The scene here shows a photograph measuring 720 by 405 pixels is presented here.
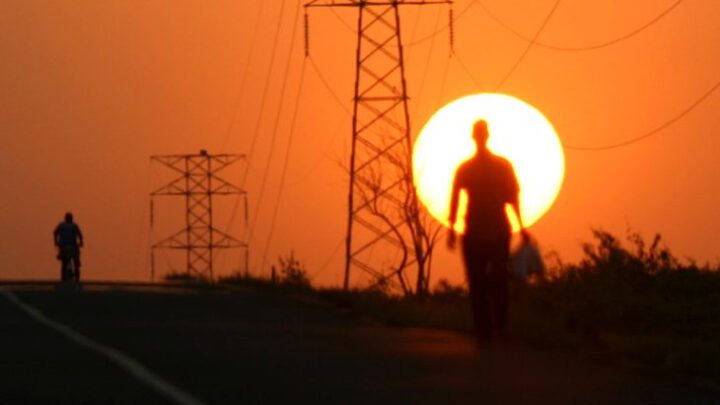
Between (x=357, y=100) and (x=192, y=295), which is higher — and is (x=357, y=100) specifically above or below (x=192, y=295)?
above

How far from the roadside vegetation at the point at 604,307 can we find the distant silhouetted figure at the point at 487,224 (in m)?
0.50

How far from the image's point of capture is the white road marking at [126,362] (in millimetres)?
12846

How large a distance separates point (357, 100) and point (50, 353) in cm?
2700

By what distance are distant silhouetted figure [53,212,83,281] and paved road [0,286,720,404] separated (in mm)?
22537

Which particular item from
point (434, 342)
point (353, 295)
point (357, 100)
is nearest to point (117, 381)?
point (434, 342)

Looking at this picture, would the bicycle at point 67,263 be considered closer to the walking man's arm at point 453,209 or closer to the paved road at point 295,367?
the paved road at point 295,367

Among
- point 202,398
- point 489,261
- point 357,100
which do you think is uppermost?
point 357,100

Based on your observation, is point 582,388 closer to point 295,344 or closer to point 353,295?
point 295,344

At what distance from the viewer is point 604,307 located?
2530 centimetres

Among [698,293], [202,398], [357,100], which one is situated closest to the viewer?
[202,398]

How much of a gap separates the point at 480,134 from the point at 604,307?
698 cm

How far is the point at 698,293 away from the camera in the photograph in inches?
1161

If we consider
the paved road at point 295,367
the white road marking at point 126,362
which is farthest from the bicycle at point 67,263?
the paved road at point 295,367

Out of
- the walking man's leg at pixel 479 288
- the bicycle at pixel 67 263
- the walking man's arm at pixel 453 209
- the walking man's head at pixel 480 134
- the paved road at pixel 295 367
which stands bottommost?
the paved road at pixel 295 367
